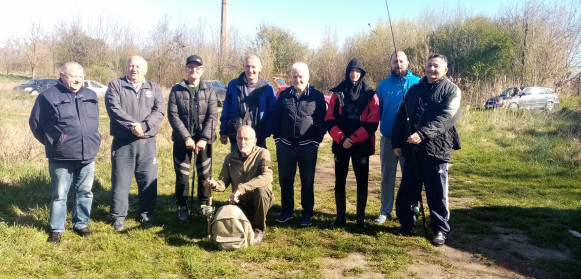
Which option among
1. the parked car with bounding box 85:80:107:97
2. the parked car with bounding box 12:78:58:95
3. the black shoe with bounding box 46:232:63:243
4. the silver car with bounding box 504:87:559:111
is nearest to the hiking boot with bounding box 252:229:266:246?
the black shoe with bounding box 46:232:63:243

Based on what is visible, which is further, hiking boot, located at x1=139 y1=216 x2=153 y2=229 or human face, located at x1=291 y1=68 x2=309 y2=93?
hiking boot, located at x1=139 y1=216 x2=153 y2=229

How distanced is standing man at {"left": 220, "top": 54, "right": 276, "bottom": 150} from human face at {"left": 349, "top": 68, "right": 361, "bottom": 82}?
3.12 ft

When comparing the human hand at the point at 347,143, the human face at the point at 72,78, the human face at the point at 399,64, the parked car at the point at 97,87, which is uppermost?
the parked car at the point at 97,87

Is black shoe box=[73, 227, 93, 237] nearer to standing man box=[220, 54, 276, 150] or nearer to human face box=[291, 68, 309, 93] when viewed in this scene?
standing man box=[220, 54, 276, 150]

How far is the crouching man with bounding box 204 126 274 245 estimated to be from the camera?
3982 millimetres

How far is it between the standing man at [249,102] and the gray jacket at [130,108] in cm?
76

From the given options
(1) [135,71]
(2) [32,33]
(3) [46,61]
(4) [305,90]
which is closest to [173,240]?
(1) [135,71]

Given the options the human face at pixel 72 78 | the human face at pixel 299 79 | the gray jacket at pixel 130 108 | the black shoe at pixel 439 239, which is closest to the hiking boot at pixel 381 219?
the black shoe at pixel 439 239

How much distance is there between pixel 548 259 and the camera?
12.5ft

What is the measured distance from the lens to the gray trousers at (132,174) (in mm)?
4305

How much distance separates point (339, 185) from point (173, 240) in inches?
73.4

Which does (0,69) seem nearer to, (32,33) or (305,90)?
(32,33)

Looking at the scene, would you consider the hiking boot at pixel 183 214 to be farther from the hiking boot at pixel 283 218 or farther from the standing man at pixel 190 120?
the hiking boot at pixel 283 218

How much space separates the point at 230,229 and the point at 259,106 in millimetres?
1450
